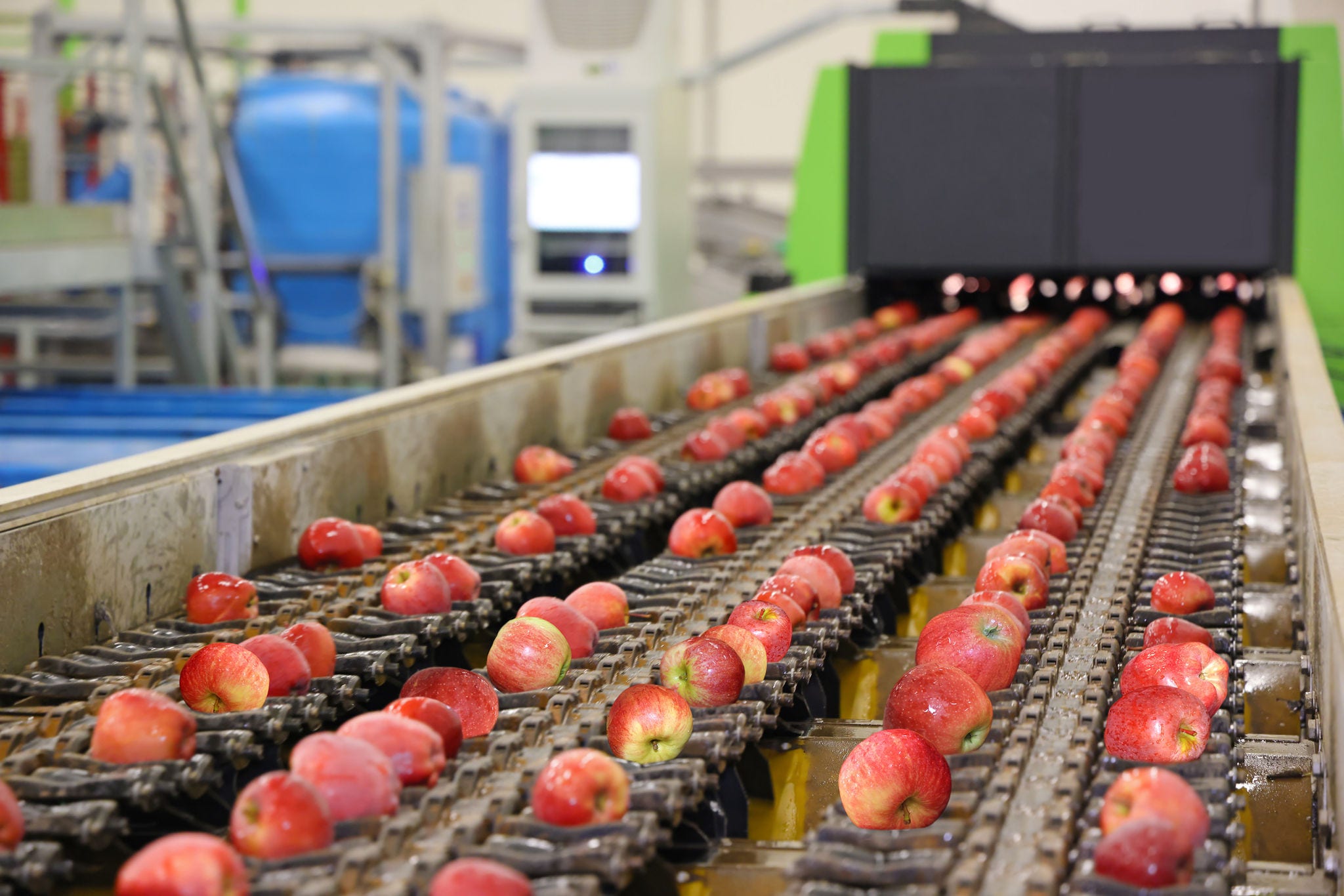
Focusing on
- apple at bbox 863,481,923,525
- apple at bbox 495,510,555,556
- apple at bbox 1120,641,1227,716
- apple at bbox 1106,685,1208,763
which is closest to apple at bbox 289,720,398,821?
apple at bbox 1106,685,1208,763

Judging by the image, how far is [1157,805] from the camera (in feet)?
5.25

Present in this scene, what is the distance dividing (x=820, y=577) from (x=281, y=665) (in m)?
0.97

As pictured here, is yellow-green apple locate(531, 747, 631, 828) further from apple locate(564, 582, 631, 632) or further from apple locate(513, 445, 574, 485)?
apple locate(513, 445, 574, 485)

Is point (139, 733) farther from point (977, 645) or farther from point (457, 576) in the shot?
point (977, 645)

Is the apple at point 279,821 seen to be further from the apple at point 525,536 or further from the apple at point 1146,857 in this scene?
the apple at point 525,536

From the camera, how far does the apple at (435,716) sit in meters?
1.89

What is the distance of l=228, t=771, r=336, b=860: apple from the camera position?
1.55m

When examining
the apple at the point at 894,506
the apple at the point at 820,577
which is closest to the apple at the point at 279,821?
the apple at the point at 820,577

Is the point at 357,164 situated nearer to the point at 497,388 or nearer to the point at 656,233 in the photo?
the point at 656,233

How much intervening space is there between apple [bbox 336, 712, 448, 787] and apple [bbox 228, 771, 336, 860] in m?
0.18

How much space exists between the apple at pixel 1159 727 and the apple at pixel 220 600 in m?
1.42

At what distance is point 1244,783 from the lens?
2.12 m

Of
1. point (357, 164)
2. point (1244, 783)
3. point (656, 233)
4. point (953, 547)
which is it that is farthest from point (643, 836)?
point (357, 164)

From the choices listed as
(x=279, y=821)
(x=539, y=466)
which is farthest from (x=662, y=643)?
(x=539, y=466)
